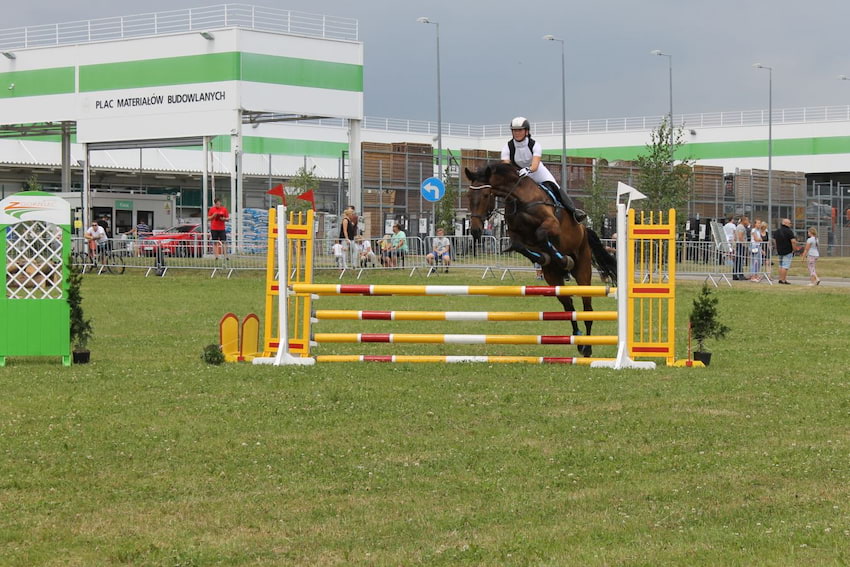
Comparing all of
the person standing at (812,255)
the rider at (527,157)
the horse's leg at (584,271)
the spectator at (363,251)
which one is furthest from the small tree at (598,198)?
the rider at (527,157)

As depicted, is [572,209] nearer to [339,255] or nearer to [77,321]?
[77,321]

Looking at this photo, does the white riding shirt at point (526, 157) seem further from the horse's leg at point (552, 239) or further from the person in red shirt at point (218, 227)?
the person in red shirt at point (218, 227)

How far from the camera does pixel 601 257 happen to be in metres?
14.4

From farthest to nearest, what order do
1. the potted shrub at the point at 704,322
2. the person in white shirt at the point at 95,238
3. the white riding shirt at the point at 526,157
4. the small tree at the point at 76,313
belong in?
1. the person in white shirt at the point at 95,238
2. the white riding shirt at the point at 526,157
3. the small tree at the point at 76,313
4. the potted shrub at the point at 704,322

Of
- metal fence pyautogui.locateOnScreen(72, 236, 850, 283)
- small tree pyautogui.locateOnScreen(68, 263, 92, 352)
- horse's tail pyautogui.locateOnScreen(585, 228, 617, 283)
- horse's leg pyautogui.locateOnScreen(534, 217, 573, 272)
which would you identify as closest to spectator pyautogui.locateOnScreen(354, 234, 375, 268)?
metal fence pyautogui.locateOnScreen(72, 236, 850, 283)

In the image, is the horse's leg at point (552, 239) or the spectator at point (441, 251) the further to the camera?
the spectator at point (441, 251)

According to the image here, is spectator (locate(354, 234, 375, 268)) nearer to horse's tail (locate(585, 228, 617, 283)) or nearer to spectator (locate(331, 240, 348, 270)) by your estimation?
spectator (locate(331, 240, 348, 270))

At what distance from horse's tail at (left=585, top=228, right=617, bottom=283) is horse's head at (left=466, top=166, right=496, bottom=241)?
2.07m

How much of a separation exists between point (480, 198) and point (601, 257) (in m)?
2.61

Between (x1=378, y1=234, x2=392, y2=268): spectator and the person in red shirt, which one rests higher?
the person in red shirt

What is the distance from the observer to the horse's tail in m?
14.2

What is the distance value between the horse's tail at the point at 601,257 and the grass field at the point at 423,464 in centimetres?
235

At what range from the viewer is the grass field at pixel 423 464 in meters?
5.66

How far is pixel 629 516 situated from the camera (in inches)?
242
